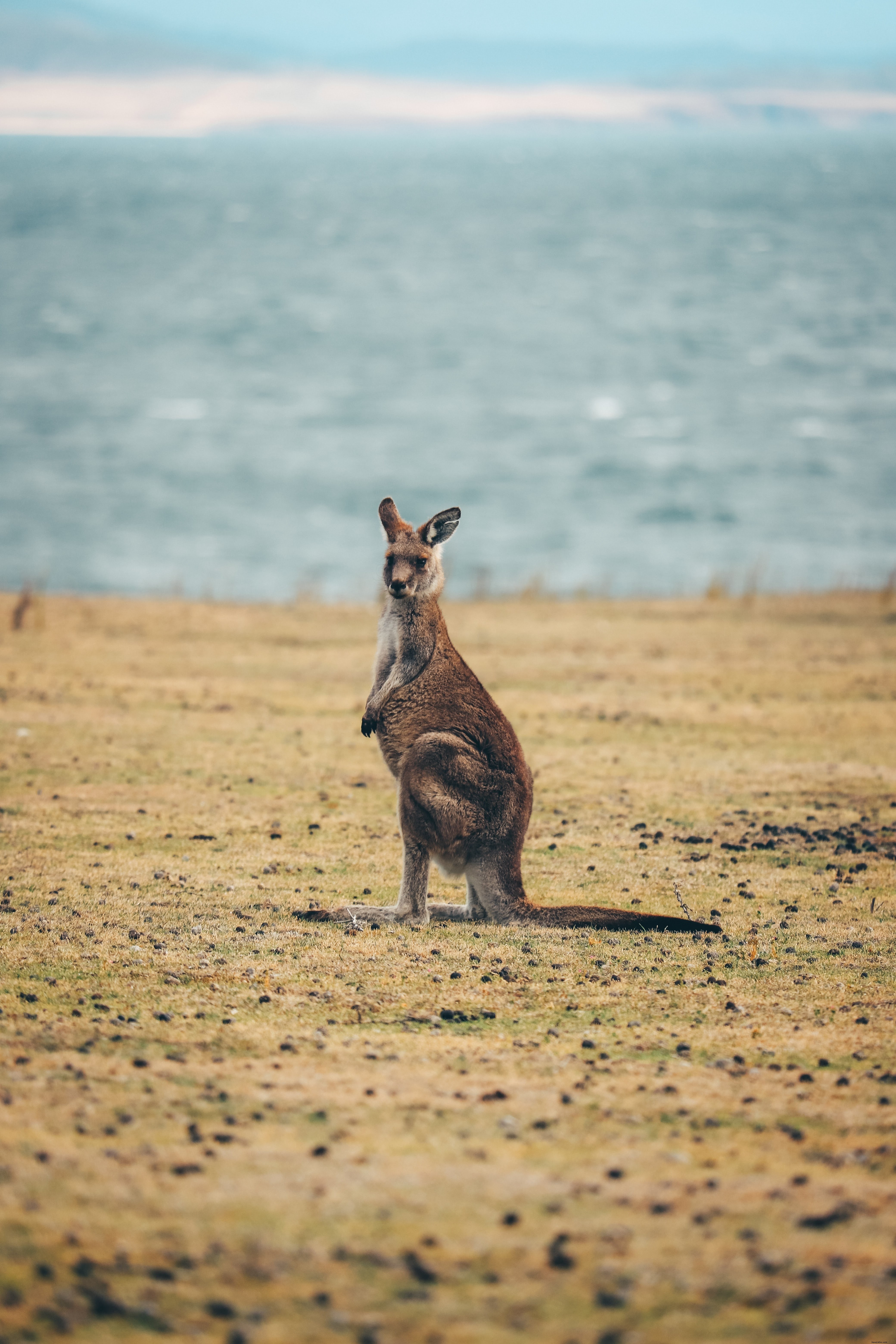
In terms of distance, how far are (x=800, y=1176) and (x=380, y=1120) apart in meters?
1.69

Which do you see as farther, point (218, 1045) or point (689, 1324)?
point (218, 1045)

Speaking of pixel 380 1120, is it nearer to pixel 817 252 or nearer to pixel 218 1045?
pixel 218 1045

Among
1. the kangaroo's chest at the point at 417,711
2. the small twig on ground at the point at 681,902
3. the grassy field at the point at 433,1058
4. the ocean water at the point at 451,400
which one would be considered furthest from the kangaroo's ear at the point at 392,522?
the ocean water at the point at 451,400

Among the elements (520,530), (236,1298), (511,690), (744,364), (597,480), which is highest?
(744,364)

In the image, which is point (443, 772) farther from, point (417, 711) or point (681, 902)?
point (681, 902)

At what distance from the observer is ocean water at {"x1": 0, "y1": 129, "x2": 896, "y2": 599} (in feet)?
157

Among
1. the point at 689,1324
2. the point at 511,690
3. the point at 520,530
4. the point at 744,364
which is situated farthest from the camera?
the point at 744,364

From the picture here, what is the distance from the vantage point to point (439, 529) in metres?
8.77

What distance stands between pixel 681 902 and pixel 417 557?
2827 millimetres

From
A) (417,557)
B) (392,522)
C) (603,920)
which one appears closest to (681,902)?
(603,920)

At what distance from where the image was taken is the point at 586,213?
7062 inches

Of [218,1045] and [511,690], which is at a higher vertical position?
[511,690]

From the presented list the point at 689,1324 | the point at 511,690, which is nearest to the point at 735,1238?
the point at 689,1324

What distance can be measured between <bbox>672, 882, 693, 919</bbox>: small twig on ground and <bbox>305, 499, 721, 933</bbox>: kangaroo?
532mm
